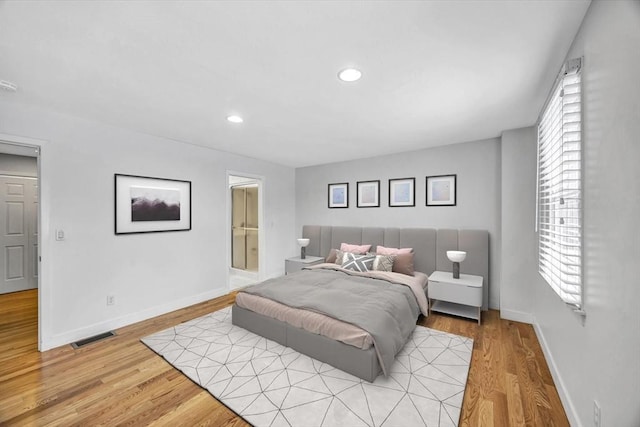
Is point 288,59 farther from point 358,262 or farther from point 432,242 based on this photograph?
point 432,242

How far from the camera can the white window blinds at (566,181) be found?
5.09ft

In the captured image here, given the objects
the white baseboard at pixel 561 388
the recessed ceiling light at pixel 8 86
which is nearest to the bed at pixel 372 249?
the white baseboard at pixel 561 388

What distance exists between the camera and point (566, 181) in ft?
5.66

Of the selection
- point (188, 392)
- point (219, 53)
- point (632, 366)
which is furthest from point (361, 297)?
point (219, 53)

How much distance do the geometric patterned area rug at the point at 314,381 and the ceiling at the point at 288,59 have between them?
2.42m

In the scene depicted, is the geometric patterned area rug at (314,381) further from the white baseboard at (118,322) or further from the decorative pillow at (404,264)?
the decorative pillow at (404,264)

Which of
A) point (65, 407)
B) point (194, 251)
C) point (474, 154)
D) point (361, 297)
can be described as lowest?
point (65, 407)

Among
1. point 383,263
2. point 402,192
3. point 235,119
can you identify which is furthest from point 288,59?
point 402,192

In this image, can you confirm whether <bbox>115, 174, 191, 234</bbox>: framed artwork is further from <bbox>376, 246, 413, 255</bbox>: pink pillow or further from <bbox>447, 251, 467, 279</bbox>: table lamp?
<bbox>447, 251, 467, 279</bbox>: table lamp

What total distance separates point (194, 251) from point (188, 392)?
2.31 m

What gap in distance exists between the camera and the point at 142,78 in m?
1.99

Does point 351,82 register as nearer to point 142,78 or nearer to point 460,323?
point 142,78

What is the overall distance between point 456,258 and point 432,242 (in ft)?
1.97

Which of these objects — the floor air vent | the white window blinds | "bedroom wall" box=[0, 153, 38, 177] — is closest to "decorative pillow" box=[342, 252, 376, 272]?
the white window blinds
